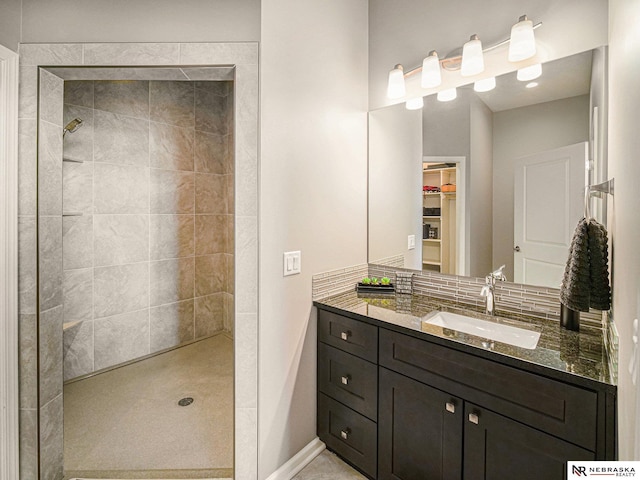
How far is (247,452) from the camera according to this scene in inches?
63.4

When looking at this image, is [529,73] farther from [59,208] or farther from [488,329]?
[59,208]

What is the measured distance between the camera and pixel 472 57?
1.73 meters

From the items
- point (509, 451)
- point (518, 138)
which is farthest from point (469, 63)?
point (509, 451)

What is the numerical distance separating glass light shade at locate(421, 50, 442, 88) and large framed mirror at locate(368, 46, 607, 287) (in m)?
0.08

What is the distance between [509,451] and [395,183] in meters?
1.48

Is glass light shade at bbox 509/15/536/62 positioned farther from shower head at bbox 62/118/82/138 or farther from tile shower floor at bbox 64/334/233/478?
shower head at bbox 62/118/82/138

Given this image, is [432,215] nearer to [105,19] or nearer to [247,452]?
[247,452]

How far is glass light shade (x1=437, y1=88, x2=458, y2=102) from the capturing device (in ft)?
6.05

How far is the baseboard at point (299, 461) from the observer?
5.61ft

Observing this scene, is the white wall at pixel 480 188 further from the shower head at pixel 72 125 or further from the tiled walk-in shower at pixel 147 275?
the shower head at pixel 72 125

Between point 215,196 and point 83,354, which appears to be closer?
point 83,354

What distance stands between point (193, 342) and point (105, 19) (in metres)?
2.81

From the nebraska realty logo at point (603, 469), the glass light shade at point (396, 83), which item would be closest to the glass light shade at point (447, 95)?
the glass light shade at point (396, 83)

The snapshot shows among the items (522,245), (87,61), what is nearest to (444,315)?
(522,245)
